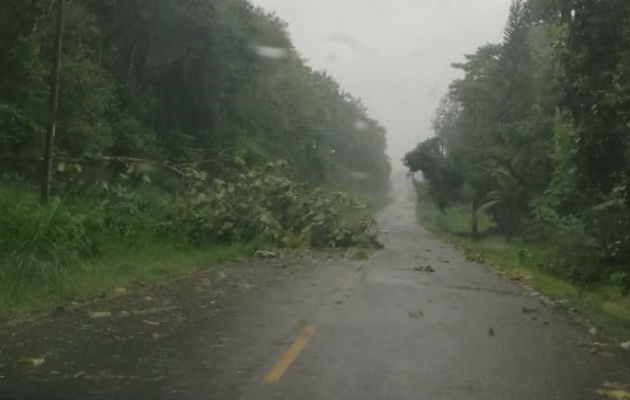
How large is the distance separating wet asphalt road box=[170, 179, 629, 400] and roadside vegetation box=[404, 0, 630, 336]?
2.40m

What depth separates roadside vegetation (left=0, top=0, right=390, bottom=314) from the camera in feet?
51.3

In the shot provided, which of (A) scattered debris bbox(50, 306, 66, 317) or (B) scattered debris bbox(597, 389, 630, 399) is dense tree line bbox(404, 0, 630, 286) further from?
(A) scattered debris bbox(50, 306, 66, 317)

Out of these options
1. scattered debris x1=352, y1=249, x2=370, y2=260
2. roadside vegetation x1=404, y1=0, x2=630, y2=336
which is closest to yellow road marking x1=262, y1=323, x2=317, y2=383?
roadside vegetation x1=404, y1=0, x2=630, y2=336

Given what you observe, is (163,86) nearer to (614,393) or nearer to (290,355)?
(290,355)

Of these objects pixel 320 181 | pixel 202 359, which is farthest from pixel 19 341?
pixel 320 181

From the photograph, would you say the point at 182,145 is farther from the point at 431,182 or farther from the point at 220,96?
the point at 431,182

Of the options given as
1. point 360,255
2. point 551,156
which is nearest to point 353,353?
point 360,255

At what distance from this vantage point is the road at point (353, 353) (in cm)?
715

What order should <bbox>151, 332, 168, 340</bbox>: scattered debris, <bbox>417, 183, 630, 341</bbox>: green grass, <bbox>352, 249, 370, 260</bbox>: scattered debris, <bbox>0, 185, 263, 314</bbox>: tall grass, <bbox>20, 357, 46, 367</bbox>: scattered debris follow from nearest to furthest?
<bbox>20, 357, 46, 367</bbox>: scattered debris → <bbox>151, 332, 168, 340</bbox>: scattered debris → <bbox>0, 185, 263, 314</bbox>: tall grass → <bbox>417, 183, 630, 341</bbox>: green grass → <bbox>352, 249, 370, 260</bbox>: scattered debris

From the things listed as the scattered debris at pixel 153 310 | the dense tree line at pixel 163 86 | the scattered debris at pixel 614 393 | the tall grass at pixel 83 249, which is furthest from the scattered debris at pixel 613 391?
the dense tree line at pixel 163 86

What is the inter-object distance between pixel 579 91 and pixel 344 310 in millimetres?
5478

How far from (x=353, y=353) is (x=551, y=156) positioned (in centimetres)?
2508

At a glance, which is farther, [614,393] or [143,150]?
[143,150]

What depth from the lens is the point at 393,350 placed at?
916 centimetres
